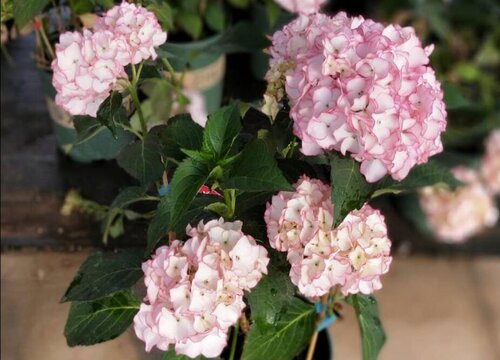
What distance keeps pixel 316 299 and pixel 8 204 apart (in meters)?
0.57

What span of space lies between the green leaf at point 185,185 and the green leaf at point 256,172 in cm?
2

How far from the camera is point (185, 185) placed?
646mm

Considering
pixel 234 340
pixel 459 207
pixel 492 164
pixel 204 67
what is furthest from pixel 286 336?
pixel 492 164

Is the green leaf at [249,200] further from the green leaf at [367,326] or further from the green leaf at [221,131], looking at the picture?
the green leaf at [367,326]

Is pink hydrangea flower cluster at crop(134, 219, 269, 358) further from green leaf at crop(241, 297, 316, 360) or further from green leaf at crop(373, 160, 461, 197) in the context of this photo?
green leaf at crop(373, 160, 461, 197)

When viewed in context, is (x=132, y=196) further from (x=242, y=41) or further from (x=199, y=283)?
(x=242, y=41)

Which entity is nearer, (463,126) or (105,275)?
(105,275)

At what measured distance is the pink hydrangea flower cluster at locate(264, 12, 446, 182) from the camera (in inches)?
23.0

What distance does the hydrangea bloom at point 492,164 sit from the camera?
1.70 metres

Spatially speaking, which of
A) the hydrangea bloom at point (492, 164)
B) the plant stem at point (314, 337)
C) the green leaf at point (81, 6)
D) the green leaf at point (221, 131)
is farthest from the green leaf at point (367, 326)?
the hydrangea bloom at point (492, 164)

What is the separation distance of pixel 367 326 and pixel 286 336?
10cm

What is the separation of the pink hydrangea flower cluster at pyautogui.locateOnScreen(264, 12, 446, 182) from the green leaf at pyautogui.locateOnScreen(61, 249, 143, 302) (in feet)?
0.77

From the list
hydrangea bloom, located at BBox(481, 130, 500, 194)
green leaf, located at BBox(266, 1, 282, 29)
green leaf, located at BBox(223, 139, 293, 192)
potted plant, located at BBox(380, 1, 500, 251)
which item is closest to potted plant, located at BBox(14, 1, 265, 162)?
green leaf, located at BBox(266, 1, 282, 29)

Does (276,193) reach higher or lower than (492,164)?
higher
